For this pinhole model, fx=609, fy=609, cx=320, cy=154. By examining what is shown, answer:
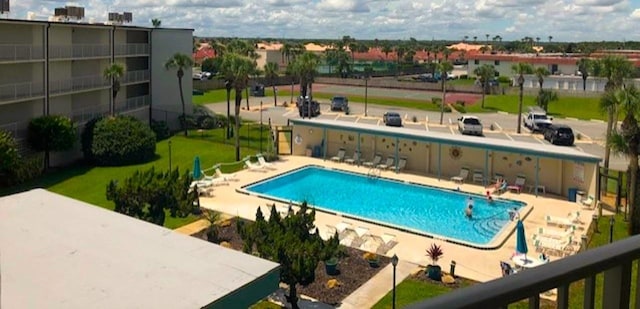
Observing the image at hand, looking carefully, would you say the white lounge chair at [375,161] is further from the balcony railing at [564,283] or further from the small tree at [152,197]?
the balcony railing at [564,283]

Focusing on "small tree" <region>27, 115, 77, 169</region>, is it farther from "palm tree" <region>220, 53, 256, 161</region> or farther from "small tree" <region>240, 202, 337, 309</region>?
"small tree" <region>240, 202, 337, 309</region>

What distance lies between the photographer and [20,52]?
34.2m

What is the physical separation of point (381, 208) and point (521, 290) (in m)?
27.2

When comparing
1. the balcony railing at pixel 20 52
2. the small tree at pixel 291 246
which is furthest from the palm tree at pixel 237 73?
the small tree at pixel 291 246

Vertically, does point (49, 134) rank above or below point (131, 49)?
below

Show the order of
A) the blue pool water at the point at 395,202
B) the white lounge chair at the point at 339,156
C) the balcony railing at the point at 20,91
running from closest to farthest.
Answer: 1. the blue pool water at the point at 395,202
2. the balcony railing at the point at 20,91
3. the white lounge chair at the point at 339,156

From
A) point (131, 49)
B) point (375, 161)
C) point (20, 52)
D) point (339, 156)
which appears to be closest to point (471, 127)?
point (375, 161)

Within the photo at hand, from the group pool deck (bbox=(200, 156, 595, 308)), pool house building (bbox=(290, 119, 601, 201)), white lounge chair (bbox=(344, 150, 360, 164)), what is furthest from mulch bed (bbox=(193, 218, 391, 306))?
white lounge chair (bbox=(344, 150, 360, 164))

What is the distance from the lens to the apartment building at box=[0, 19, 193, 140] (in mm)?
34312

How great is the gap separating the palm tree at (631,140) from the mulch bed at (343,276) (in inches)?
375

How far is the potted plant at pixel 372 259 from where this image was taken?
20.3 meters

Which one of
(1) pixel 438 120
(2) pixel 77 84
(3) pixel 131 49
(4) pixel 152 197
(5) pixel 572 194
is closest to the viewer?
(4) pixel 152 197

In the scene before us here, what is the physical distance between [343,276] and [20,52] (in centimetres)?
2498

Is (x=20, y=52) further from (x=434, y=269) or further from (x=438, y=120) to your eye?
(x=438, y=120)
